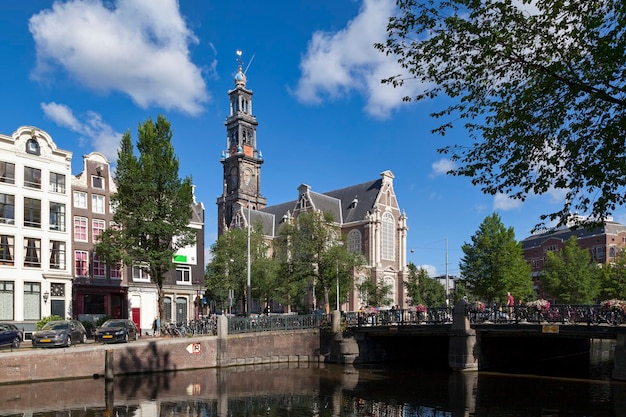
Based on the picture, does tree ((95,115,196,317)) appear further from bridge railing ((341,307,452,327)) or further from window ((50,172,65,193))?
bridge railing ((341,307,452,327))

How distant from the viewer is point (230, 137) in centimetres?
10750

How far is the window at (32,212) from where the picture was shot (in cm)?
4391

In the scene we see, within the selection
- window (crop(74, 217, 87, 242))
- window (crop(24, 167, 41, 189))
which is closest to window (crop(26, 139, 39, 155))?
window (crop(24, 167, 41, 189))

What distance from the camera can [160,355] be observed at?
33500mm

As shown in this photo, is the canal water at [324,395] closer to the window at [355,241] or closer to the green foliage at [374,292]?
the green foliage at [374,292]

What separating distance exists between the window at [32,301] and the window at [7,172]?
7.95m

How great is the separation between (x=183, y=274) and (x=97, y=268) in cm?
884

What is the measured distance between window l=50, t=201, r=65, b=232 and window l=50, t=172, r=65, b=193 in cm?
113

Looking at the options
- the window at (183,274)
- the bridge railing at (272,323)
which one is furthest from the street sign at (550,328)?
the window at (183,274)

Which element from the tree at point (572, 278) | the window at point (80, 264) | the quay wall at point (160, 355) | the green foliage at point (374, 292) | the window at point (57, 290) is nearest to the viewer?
the quay wall at point (160, 355)

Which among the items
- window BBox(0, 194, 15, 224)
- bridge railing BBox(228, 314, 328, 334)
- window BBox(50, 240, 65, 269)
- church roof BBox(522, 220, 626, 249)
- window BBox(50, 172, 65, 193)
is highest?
window BBox(50, 172, 65, 193)

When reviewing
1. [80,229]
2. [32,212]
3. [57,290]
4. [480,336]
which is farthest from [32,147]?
[480,336]

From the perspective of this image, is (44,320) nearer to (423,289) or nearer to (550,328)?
(550,328)

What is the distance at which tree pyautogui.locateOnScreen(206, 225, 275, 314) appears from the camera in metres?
59.8
